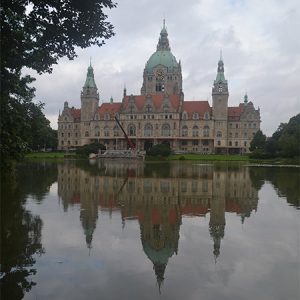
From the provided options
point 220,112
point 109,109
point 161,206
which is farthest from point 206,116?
point 161,206

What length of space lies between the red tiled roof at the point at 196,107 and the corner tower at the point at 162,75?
9.78 metres

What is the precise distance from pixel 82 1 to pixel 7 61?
2.59m

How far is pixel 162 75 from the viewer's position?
145 m

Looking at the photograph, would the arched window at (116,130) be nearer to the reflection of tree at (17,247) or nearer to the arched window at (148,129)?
the arched window at (148,129)

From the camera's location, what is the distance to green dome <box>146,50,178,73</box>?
478ft

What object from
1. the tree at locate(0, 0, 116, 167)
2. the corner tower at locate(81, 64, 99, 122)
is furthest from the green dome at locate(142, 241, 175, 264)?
the corner tower at locate(81, 64, 99, 122)

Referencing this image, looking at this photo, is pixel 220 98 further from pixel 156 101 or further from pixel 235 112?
pixel 156 101

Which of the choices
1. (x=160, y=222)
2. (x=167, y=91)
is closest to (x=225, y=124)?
(x=167, y=91)

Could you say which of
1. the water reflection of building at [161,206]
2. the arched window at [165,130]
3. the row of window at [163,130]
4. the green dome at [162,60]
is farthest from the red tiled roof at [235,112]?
the water reflection of building at [161,206]

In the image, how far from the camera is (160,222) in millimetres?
16875

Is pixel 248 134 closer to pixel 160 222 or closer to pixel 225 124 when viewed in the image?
pixel 225 124

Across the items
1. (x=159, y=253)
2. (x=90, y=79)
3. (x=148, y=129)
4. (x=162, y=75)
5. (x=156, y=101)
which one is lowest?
(x=159, y=253)

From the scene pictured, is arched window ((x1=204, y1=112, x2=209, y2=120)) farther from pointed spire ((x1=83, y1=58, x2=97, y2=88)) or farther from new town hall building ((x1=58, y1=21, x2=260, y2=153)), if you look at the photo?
pointed spire ((x1=83, y1=58, x2=97, y2=88))

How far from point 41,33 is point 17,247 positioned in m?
6.33
